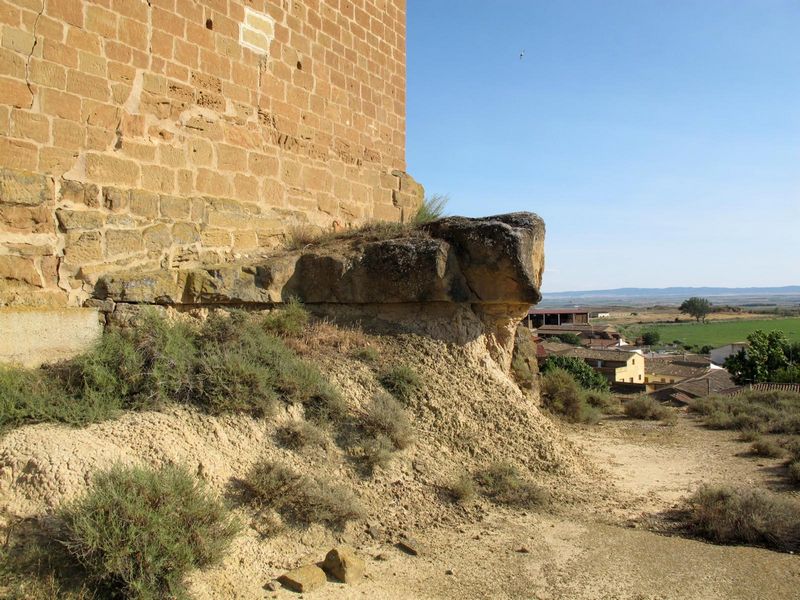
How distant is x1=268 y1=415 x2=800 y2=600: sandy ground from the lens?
390 cm

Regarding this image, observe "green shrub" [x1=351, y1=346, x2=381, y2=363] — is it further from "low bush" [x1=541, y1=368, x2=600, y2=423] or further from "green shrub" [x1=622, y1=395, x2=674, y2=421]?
"green shrub" [x1=622, y1=395, x2=674, y2=421]

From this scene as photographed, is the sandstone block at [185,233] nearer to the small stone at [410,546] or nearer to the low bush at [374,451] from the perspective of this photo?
the low bush at [374,451]

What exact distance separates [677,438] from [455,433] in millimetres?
5298

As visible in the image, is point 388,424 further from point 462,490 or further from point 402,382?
point 462,490

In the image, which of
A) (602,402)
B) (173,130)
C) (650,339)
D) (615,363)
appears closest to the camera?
(173,130)

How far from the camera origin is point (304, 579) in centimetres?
366

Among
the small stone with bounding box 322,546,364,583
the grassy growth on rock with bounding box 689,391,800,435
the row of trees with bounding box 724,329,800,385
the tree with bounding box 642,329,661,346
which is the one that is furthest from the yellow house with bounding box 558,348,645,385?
the tree with bounding box 642,329,661,346

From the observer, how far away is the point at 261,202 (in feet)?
22.4

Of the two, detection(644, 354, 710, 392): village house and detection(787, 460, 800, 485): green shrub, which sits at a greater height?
detection(787, 460, 800, 485): green shrub

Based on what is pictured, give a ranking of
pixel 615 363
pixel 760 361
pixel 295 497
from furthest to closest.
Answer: pixel 615 363, pixel 760 361, pixel 295 497

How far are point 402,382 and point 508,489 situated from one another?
1418mm

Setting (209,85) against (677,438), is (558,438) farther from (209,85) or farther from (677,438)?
(209,85)

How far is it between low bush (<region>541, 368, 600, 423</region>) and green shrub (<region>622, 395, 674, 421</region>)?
3.93ft

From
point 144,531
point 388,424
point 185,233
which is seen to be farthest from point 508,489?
point 185,233
